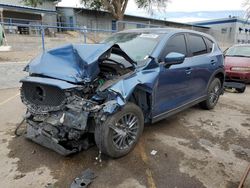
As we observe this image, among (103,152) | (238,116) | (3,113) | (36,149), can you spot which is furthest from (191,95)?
(3,113)

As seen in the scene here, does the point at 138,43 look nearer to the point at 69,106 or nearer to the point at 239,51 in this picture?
the point at 69,106

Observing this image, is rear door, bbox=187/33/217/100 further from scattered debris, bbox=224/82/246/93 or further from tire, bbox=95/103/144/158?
scattered debris, bbox=224/82/246/93

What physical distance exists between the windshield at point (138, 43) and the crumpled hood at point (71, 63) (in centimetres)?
67

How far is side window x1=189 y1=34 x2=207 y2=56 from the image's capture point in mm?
4746

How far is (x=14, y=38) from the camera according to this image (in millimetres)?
12141

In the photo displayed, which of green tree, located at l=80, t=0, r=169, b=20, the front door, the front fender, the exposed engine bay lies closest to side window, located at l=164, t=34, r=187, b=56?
the front door

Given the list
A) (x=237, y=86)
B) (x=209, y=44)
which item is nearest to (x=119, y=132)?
(x=209, y=44)

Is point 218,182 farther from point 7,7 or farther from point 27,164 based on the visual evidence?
point 7,7

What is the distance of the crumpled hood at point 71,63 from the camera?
3146 millimetres

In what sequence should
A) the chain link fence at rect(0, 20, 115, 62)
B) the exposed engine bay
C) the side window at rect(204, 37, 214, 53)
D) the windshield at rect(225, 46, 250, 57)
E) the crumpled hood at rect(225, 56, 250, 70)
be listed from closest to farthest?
the exposed engine bay < the side window at rect(204, 37, 214, 53) < the crumpled hood at rect(225, 56, 250, 70) < the windshield at rect(225, 46, 250, 57) < the chain link fence at rect(0, 20, 115, 62)

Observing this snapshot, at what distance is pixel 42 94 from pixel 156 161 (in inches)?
74.2

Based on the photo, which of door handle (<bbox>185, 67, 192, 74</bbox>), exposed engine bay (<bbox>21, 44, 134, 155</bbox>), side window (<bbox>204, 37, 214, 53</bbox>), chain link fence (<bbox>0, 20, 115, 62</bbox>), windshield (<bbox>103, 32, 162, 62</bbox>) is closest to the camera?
exposed engine bay (<bbox>21, 44, 134, 155</bbox>)

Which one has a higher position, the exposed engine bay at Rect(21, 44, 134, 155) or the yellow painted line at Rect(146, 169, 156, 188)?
the exposed engine bay at Rect(21, 44, 134, 155)

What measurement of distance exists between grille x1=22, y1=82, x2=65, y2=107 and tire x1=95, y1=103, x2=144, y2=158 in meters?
0.65
